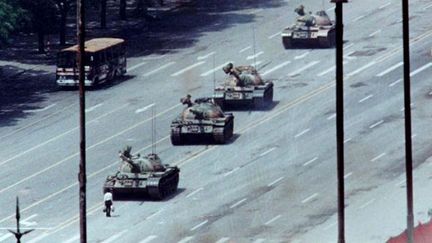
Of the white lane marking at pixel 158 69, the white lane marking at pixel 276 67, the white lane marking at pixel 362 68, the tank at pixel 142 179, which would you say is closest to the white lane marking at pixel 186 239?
the tank at pixel 142 179

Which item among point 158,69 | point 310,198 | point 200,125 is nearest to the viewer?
point 310,198

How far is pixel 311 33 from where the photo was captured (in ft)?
433

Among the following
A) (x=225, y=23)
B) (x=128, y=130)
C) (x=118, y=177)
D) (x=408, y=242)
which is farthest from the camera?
(x=225, y=23)

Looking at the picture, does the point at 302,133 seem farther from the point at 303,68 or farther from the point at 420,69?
the point at 303,68

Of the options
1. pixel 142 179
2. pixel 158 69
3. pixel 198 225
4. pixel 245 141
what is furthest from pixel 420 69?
pixel 198 225

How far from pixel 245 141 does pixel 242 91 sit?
24.8ft

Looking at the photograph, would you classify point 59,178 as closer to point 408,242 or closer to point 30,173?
point 30,173

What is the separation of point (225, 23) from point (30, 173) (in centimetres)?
4322

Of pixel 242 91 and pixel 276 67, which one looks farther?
pixel 276 67

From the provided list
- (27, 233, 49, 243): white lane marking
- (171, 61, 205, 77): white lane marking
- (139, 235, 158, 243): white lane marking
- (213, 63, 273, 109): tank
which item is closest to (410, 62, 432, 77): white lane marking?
(213, 63, 273, 109): tank

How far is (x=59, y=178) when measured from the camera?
4050 inches

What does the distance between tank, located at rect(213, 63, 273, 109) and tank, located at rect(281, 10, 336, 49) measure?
15.8 m

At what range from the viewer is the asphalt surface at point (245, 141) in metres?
91.1

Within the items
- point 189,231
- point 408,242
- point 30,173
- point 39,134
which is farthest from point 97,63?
point 408,242
